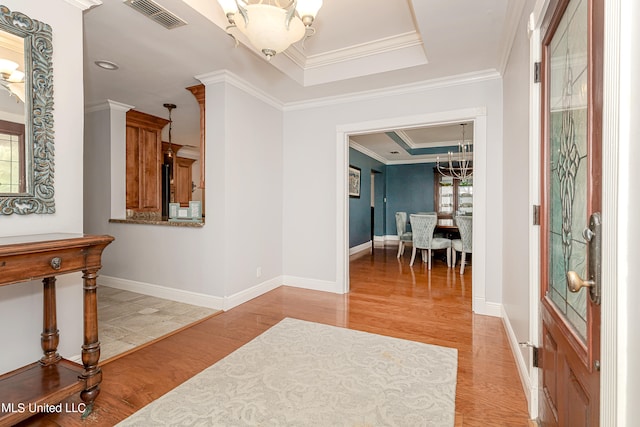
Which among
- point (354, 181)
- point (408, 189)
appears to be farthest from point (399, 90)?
point (408, 189)

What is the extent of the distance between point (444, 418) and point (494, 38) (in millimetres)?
2759

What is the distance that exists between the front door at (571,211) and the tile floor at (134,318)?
2.71m

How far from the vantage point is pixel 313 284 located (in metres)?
4.16

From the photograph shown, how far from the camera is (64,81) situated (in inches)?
76.4

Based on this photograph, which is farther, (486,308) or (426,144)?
(426,144)

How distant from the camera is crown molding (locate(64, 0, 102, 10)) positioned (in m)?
1.97

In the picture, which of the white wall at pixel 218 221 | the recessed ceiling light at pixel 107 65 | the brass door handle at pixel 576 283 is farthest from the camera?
the white wall at pixel 218 221

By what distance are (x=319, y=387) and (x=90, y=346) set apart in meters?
1.30

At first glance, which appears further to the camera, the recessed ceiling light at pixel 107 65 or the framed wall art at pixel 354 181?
the framed wall art at pixel 354 181

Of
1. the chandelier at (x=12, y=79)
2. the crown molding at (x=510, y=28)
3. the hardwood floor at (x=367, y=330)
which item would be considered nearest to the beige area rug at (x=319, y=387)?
the hardwood floor at (x=367, y=330)

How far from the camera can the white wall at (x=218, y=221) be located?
131 inches

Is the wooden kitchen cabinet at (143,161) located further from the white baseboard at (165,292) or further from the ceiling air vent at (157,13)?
the ceiling air vent at (157,13)

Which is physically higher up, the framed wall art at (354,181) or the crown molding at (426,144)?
the crown molding at (426,144)

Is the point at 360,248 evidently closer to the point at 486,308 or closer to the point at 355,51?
the point at 486,308
